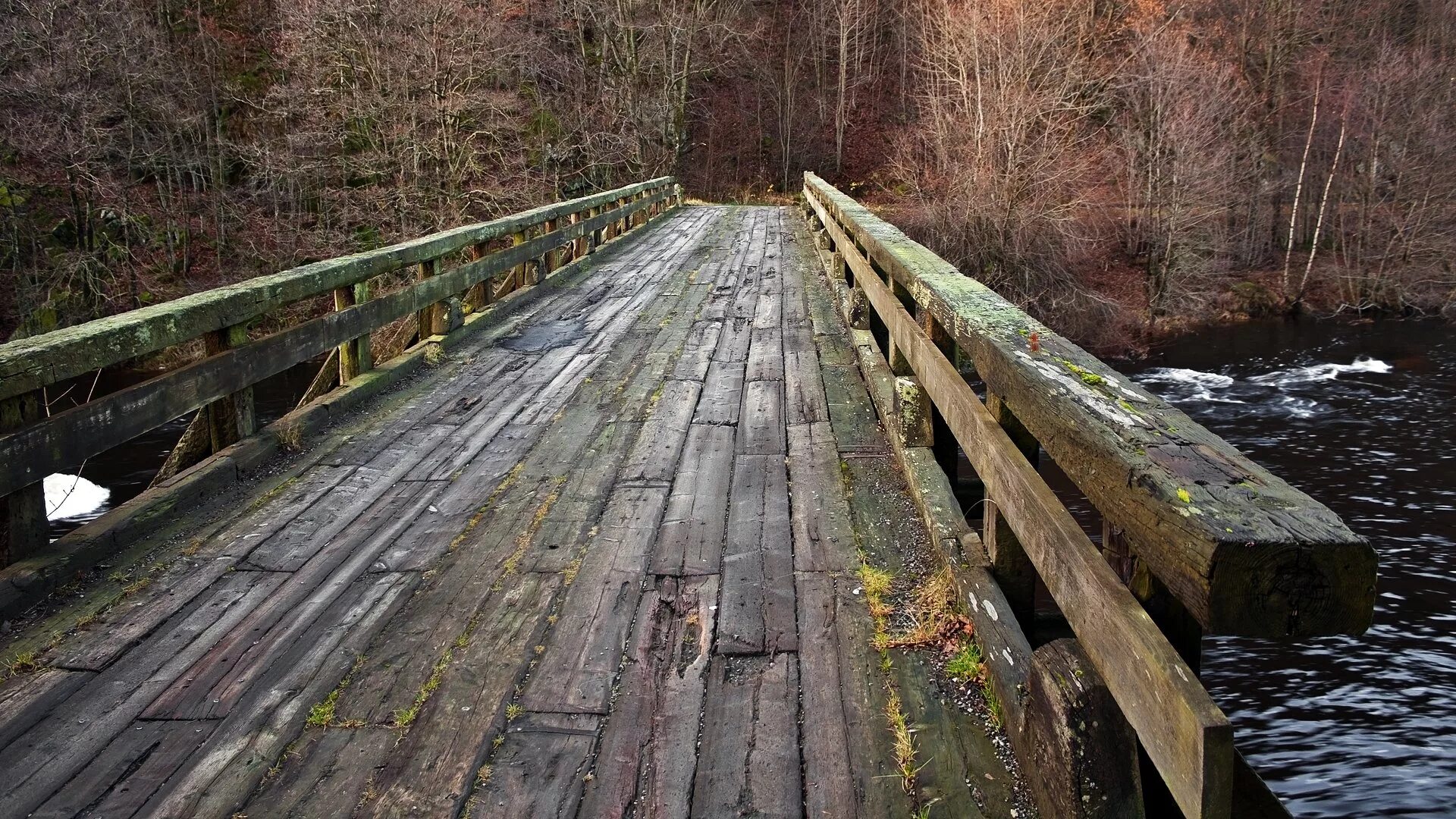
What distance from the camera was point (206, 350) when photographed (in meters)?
4.47

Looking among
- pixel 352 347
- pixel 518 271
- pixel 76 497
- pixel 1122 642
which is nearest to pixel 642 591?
pixel 1122 642

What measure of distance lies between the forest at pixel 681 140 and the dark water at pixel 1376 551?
13.2 feet

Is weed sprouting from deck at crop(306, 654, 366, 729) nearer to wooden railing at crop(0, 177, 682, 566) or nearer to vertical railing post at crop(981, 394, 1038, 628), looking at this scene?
wooden railing at crop(0, 177, 682, 566)

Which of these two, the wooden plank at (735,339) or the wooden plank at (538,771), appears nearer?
the wooden plank at (538,771)

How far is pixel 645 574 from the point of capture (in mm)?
3396

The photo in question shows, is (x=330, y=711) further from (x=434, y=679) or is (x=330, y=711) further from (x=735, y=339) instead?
(x=735, y=339)

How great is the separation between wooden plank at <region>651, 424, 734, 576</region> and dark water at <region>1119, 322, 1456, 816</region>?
2.94 meters

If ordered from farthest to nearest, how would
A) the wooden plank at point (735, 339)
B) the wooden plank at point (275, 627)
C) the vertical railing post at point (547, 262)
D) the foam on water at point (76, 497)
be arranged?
1. the foam on water at point (76, 497)
2. the vertical railing post at point (547, 262)
3. the wooden plank at point (735, 339)
4. the wooden plank at point (275, 627)

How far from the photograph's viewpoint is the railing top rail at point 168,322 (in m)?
3.17

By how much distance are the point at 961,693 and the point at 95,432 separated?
322 centimetres

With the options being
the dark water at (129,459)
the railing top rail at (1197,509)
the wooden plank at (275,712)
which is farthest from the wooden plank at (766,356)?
the dark water at (129,459)

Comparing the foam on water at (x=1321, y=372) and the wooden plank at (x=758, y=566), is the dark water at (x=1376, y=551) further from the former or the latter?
the wooden plank at (x=758, y=566)

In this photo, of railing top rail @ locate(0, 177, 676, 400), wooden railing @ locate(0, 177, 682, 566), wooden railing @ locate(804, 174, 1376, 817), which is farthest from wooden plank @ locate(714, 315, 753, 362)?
wooden railing @ locate(804, 174, 1376, 817)

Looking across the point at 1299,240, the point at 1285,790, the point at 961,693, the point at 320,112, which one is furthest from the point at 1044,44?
the point at 961,693
